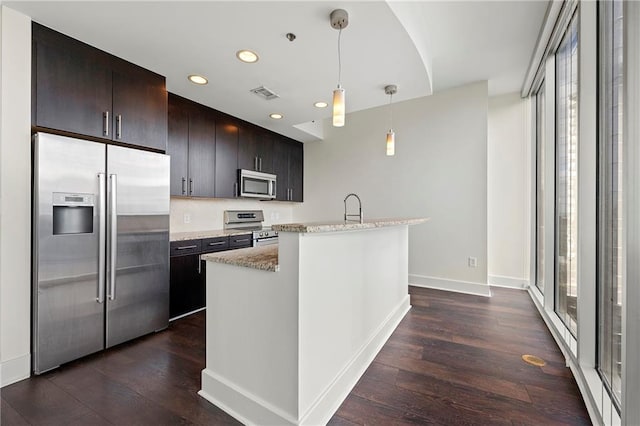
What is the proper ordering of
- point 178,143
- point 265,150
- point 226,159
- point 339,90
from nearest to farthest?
1. point 339,90
2. point 178,143
3. point 226,159
4. point 265,150

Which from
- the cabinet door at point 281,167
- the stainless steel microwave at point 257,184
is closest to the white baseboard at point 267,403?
the stainless steel microwave at point 257,184

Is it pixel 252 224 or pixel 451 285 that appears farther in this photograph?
pixel 252 224

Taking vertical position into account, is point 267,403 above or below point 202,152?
below

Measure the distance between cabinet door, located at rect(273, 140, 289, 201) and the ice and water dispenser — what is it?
2882mm

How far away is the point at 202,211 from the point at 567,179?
4233mm

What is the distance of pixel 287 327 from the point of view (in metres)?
1.39

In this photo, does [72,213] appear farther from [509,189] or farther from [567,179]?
[509,189]

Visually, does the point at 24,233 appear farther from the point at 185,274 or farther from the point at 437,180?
the point at 437,180

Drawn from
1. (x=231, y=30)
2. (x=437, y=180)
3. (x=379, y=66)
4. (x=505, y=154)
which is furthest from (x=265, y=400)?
(x=505, y=154)

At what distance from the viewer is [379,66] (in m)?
2.46

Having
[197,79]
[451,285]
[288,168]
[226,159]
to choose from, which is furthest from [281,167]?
[451,285]

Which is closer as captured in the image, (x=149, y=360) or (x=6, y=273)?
(x=6, y=273)

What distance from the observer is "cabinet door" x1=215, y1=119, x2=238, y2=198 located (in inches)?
146

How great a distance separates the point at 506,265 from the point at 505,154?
165cm
